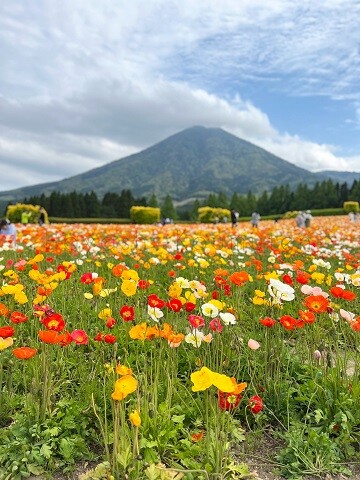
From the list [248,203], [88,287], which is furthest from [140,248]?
[248,203]

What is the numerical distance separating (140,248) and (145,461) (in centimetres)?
657

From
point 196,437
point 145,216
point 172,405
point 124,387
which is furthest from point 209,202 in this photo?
point 124,387

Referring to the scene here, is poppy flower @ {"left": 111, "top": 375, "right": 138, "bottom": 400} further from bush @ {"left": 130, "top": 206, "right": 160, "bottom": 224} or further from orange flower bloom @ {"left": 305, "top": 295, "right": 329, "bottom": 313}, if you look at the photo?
bush @ {"left": 130, "top": 206, "right": 160, "bottom": 224}

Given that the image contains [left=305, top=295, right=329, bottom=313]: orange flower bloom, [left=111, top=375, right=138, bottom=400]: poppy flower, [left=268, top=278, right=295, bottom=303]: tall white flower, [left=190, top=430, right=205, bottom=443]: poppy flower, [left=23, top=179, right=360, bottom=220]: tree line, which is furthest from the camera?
[left=23, top=179, right=360, bottom=220]: tree line

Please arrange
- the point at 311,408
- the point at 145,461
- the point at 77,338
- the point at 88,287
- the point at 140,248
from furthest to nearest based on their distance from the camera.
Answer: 1. the point at 140,248
2. the point at 88,287
3. the point at 311,408
4. the point at 77,338
5. the point at 145,461

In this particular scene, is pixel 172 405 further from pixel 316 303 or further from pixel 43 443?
pixel 316 303

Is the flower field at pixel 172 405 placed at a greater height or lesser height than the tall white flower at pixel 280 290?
lesser

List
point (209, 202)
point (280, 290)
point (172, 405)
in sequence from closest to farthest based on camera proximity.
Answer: point (172, 405), point (280, 290), point (209, 202)

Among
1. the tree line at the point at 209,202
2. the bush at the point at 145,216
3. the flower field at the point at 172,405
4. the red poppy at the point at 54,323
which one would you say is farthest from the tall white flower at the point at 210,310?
the tree line at the point at 209,202

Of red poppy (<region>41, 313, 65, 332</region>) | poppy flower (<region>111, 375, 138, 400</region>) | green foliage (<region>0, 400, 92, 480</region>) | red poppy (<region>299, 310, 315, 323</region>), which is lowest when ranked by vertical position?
green foliage (<region>0, 400, 92, 480</region>)

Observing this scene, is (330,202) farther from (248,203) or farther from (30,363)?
(30,363)

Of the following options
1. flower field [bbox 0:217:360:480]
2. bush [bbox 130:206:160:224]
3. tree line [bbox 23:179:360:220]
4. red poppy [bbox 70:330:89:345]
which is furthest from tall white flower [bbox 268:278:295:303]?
tree line [bbox 23:179:360:220]

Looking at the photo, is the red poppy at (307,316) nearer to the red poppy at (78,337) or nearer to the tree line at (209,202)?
the red poppy at (78,337)

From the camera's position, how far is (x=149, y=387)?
3070 millimetres
